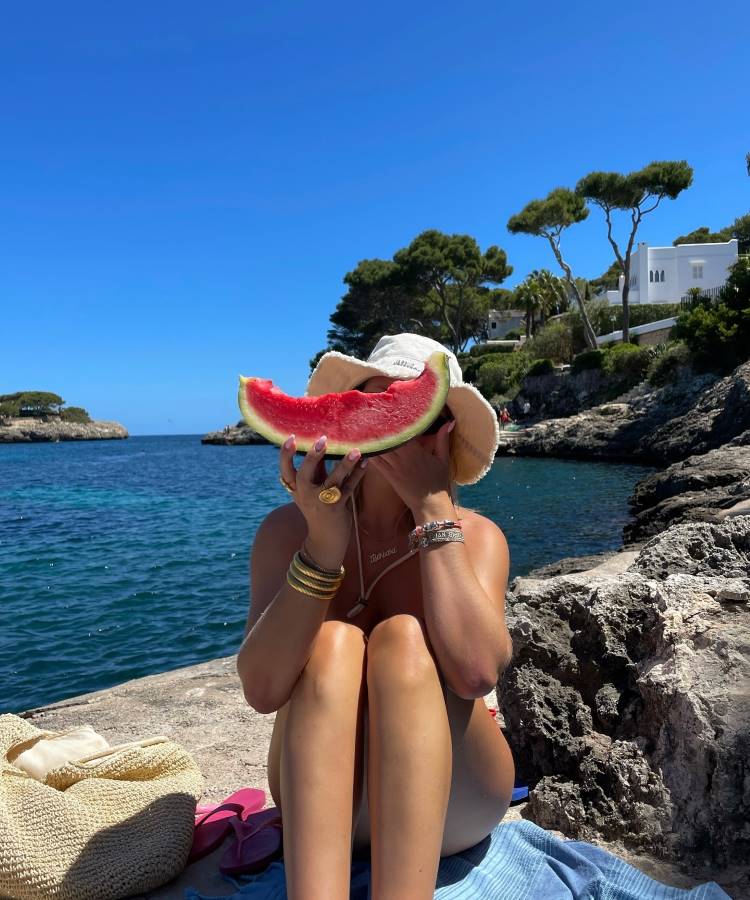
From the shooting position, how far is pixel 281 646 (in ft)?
5.89

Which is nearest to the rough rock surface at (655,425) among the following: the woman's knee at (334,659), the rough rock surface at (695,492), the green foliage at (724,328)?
the green foliage at (724,328)

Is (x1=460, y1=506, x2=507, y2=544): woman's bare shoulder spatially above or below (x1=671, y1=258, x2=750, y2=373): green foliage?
below

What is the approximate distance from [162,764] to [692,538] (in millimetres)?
2476

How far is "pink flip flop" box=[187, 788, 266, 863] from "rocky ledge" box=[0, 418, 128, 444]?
106 metres

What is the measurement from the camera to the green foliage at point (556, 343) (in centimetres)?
4522

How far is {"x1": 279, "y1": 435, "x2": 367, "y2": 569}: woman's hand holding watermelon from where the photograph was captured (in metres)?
1.80

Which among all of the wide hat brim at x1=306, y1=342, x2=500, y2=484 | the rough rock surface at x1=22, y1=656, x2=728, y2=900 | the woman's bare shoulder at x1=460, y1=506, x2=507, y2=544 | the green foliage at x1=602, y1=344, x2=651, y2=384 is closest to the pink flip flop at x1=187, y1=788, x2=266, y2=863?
the rough rock surface at x1=22, y1=656, x2=728, y2=900

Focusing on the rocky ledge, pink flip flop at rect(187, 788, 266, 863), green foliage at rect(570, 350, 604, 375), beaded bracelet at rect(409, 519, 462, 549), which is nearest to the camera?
beaded bracelet at rect(409, 519, 462, 549)

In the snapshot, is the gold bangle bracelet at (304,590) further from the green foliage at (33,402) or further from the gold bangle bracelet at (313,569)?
the green foliage at (33,402)

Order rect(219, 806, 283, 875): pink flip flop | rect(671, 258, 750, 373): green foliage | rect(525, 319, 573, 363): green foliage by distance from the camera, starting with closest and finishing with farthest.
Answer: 1. rect(219, 806, 283, 875): pink flip flop
2. rect(671, 258, 750, 373): green foliage
3. rect(525, 319, 573, 363): green foliage

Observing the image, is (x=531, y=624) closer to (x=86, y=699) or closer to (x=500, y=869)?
(x=500, y=869)

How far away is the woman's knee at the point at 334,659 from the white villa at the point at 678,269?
51296mm

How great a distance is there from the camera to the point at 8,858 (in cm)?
192

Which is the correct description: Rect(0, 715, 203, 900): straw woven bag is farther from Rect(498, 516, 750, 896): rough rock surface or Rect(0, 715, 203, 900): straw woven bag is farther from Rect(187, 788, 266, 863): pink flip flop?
Rect(498, 516, 750, 896): rough rock surface
